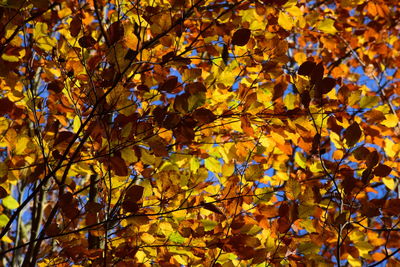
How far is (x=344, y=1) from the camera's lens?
2.71m

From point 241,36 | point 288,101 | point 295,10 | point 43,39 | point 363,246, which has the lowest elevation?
point 363,246

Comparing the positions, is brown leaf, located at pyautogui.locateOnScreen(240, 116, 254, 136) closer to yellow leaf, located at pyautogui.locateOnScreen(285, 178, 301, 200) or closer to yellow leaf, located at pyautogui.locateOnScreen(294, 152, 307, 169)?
yellow leaf, located at pyautogui.locateOnScreen(285, 178, 301, 200)

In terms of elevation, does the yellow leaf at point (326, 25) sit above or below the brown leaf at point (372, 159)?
above

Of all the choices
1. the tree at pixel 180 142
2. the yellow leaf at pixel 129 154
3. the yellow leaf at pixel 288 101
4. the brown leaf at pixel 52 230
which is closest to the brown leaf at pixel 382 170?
the tree at pixel 180 142

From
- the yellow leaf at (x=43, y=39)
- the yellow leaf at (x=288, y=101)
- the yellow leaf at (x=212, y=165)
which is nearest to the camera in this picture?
the yellow leaf at (x=288, y=101)

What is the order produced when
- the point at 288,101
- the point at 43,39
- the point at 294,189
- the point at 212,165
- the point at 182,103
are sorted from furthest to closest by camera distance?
the point at 212,165
the point at 43,39
the point at 288,101
the point at 294,189
the point at 182,103

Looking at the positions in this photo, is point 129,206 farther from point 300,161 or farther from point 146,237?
point 300,161

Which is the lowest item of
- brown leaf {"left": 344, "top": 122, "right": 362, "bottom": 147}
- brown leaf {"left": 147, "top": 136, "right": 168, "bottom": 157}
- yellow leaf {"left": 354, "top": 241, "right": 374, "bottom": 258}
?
yellow leaf {"left": 354, "top": 241, "right": 374, "bottom": 258}

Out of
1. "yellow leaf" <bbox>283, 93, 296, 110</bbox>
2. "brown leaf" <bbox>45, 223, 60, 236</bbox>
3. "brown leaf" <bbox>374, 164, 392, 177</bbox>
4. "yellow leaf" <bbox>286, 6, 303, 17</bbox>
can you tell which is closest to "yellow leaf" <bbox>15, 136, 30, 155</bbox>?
"brown leaf" <bbox>45, 223, 60, 236</bbox>

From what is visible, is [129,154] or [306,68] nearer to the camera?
[129,154]

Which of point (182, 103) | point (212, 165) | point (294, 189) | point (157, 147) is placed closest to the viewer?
point (182, 103)

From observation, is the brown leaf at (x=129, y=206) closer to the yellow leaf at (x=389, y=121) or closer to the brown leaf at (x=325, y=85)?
the brown leaf at (x=325, y=85)

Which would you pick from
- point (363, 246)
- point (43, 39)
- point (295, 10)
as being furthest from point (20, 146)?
point (363, 246)

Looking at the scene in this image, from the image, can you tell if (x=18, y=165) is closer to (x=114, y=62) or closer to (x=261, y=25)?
(x=114, y=62)
